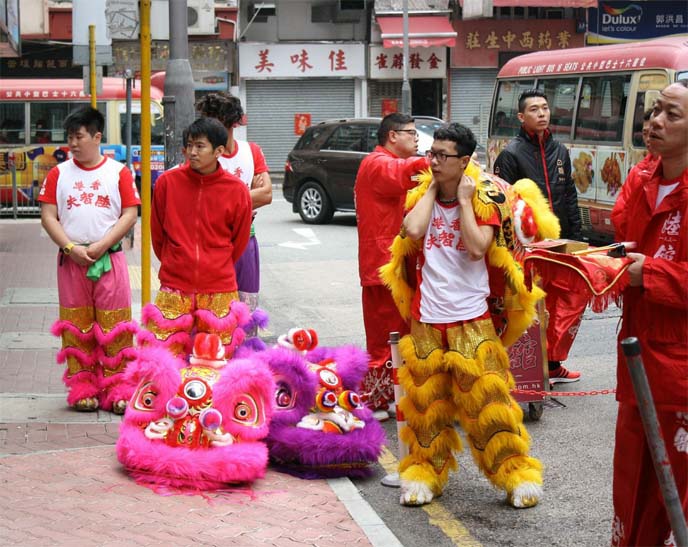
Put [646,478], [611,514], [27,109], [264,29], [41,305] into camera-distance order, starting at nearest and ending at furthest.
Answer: [646,478]
[611,514]
[41,305]
[27,109]
[264,29]

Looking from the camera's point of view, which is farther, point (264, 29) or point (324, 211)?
point (264, 29)

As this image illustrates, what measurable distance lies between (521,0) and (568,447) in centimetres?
2497

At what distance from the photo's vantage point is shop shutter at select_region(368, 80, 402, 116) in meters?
31.8

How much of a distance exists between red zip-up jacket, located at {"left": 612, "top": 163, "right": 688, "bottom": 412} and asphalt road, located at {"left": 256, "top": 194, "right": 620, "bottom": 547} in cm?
133

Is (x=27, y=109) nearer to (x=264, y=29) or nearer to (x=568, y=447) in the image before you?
(x=264, y=29)

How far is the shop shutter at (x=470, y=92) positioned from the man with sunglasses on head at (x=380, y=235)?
995 inches

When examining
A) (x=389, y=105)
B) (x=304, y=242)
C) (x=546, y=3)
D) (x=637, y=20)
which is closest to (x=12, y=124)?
(x=304, y=242)

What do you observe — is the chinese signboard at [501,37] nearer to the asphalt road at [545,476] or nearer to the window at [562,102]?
the window at [562,102]

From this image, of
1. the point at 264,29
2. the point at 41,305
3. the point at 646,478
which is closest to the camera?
the point at 646,478

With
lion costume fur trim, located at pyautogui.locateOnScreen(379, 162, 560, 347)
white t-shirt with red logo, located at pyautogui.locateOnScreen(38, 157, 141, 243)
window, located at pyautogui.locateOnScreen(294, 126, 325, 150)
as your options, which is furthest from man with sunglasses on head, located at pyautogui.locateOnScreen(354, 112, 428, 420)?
window, located at pyautogui.locateOnScreen(294, 126, 325, 150)

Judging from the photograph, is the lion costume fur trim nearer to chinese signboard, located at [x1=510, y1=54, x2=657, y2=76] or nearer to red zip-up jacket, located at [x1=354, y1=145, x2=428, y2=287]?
red zip-up jacket, located at [x1=354, y1=145, x2=428, y2=287]

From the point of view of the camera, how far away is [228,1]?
3028cm

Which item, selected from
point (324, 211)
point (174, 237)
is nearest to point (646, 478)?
point (174, 237)

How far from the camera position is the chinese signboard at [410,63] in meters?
31.2
